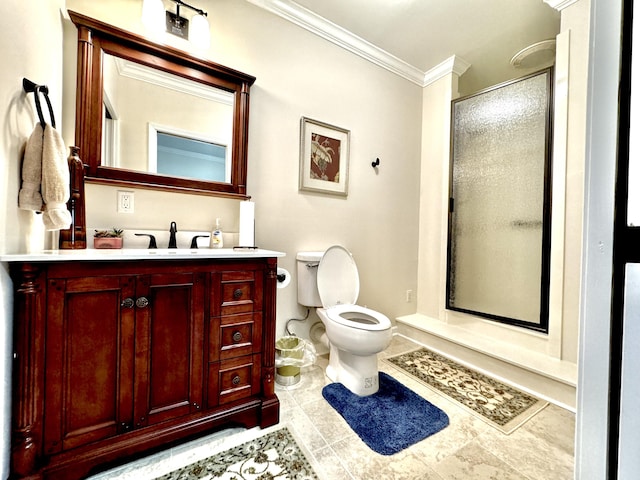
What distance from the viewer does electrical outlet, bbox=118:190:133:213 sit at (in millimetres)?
1497

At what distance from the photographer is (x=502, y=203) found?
2.20 meters

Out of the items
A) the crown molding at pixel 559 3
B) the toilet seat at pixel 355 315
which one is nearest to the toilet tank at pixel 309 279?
the toilet seat at pixel 355 315

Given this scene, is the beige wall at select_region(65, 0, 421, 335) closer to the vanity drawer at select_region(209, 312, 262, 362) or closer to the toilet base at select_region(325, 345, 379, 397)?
the toilet base at select_region(325, 345, 379, 397)

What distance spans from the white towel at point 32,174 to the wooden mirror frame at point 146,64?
Answer: 443 millimetres

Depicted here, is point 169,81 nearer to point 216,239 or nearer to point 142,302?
point 216,239

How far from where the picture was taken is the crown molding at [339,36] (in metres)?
1.93

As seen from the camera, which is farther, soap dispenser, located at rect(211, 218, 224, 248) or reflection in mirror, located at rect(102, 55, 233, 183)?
soap dispenser, located at rect(211, 218, 224, 248)

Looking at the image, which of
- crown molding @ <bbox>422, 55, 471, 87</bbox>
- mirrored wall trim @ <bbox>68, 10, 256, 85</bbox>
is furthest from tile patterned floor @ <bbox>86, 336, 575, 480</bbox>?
crown molding @ <bbox>422, 55, 471, 87</bbox>

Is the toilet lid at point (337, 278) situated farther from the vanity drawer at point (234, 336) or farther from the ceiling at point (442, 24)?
the ceiling at point (442, 24)

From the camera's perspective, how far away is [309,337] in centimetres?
213

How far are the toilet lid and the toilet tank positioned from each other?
76 mm

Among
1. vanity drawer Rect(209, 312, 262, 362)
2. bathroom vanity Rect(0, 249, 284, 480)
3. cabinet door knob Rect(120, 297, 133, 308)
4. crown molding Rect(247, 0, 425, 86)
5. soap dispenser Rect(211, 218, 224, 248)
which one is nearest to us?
bathroom vanity Rect(0, 249, 284, 480)

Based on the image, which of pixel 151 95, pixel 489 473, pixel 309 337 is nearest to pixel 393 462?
pixel 489 473

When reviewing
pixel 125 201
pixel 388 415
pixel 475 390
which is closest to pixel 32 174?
pixel 125 201
